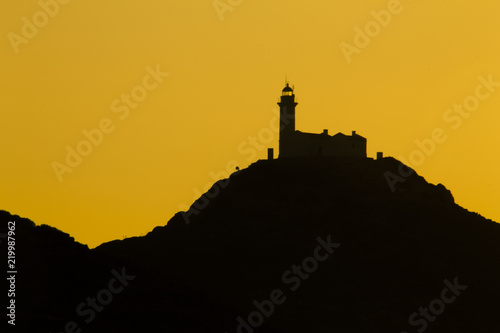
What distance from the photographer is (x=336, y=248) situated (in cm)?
14675

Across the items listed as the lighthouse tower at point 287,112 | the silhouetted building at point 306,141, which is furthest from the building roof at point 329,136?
the lighthouse tower at point 287,112

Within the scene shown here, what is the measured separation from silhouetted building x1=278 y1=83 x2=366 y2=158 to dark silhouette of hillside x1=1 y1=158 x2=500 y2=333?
1.38 metres

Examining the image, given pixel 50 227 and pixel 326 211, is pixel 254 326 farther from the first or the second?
pixel 326 211

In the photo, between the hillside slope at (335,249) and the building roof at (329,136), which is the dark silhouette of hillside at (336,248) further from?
the building roof at (329,136)

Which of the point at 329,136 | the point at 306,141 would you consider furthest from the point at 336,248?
the point at 329,136

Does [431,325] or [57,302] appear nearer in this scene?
[57,302]

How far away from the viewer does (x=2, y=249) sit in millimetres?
73562

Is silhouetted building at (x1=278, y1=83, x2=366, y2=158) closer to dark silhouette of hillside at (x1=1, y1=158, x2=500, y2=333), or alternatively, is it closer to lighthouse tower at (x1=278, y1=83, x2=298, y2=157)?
lighthouse tower at (x1=278, y1=83, x2=298, y2=157)

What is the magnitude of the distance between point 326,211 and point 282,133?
10.8 metres

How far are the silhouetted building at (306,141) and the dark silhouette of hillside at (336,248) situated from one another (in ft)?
4.54

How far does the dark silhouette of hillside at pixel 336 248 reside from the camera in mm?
139000

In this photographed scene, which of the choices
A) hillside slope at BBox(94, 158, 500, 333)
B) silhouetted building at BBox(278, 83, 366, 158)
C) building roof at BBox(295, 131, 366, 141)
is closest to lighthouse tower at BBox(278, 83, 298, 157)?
silhouetted building at BBox(278, 83, 366, 158)

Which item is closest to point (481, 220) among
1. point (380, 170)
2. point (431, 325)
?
point (380, 170)

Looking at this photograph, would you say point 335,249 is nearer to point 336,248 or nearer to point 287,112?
point 336,248
